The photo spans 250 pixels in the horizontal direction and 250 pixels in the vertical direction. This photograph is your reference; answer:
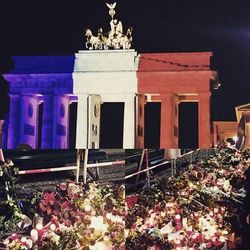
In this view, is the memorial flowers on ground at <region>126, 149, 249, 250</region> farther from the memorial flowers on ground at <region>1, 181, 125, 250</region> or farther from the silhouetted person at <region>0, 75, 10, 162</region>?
the silhouetted person at <region>0, 75, 10, 162</region>

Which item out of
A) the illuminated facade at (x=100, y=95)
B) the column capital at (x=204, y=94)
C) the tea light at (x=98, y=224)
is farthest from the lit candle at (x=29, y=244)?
the column capital at (x=204, y=94)

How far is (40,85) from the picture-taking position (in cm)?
425

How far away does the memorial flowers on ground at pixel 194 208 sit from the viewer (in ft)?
7.64

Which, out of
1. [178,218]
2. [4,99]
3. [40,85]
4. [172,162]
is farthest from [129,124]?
[178,218]

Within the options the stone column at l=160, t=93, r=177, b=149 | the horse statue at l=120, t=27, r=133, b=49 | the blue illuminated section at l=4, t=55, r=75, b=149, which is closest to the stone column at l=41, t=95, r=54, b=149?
the blue illuminated section at l=4, t=55, r=75, b=149

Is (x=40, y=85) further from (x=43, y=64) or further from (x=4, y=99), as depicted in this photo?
(x=4, y=99)

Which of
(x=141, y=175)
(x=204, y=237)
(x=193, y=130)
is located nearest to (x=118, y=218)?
(x=141, y=175)

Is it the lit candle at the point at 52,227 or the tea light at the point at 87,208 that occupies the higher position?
Answer: the tea light at the point at 87,208

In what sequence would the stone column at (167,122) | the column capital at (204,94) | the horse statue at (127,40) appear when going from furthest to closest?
the column capital at (204,94) < the stone column at (167,122) < the horse statue at (127,40)

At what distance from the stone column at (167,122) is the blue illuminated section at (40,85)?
0.78 meters

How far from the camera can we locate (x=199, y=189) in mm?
2406

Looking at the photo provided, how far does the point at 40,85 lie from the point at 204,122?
1.41m

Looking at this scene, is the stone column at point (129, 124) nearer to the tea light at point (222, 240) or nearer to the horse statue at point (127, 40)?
the horse statue at point (127, 40)

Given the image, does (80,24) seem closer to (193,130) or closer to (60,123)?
(60,123)
